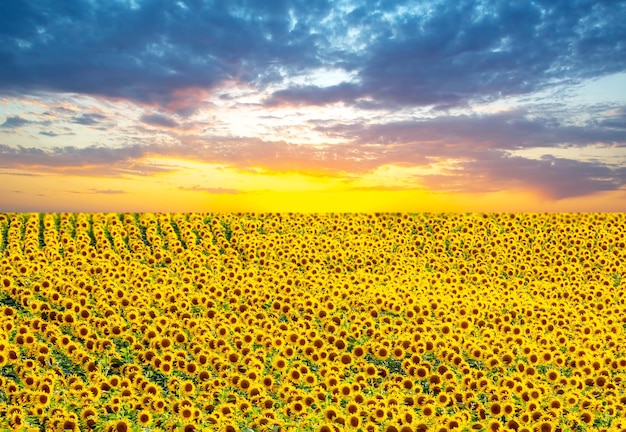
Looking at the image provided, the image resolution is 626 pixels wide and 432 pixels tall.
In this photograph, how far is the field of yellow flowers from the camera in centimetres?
1017

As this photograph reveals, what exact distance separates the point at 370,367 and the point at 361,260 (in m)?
8.86

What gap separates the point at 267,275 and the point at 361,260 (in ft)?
12.0

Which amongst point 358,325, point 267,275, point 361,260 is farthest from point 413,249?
point 358,325

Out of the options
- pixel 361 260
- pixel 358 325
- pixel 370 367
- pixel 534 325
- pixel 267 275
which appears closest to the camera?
pixel 370 367

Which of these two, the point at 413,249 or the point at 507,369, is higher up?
the point at 413,249

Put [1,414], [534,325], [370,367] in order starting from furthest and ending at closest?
[534,325]
[370,367]
[1,414]

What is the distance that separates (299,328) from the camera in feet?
43.7

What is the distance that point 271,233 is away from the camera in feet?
75.9

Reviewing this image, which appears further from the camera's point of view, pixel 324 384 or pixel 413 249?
pixel 413 249

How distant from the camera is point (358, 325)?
45.2ft

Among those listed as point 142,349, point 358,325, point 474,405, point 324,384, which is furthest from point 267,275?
point 474,405

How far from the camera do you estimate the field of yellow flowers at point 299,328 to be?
1017cm

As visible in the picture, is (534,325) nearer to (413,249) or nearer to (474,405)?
(474,405)

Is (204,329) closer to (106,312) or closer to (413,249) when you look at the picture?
(106,312)
